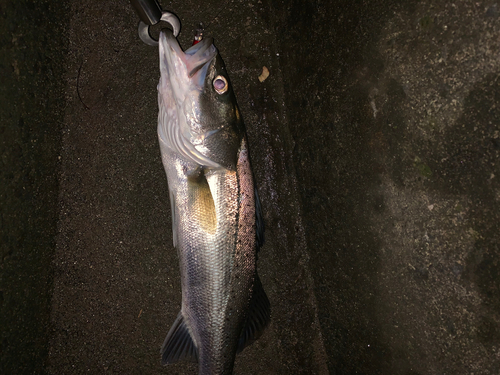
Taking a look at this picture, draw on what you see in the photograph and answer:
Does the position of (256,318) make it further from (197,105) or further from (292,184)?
(197,105)

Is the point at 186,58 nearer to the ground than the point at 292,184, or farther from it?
farther from it

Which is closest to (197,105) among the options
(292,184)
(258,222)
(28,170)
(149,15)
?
(149,15)

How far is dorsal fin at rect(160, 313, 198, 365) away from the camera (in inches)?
86.4

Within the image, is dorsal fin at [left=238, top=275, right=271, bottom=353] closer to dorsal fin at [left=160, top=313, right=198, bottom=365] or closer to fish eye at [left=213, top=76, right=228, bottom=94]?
dorsal fin at [left=160, top=313, right=198, bottom=365]

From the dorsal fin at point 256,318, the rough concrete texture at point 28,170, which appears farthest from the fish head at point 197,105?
the rough concrete texture at point 28,170

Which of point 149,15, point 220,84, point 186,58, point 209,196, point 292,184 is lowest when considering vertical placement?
point 209,196

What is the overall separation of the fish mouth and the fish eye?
8cm

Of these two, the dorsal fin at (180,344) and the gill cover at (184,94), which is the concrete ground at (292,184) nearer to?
the dorsal fin at (180,344)

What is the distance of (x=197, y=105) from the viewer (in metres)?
1.96

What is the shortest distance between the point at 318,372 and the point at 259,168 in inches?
70.8

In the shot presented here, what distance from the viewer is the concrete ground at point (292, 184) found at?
183 cm

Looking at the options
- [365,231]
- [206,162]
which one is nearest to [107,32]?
[206,162]

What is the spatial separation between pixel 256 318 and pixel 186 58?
188 centimetres

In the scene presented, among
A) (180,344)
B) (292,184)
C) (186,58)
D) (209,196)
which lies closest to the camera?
(186,58)
